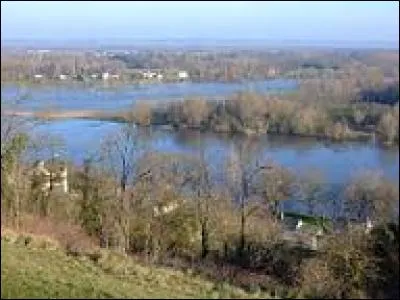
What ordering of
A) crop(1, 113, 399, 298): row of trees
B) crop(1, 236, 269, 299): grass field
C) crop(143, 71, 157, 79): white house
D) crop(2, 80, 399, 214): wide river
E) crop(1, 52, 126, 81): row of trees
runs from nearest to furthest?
crop(1, 236, 269, 299): grass field, crop(1, 52, 126, 81): row of trees, crop(1, 113, 399, 298): row of trees, crop(2, 80, 399, 214): wide river, crop(143, 71, 157, 79): white house

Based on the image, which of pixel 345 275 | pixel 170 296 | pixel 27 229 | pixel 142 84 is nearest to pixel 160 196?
pixel 345 275

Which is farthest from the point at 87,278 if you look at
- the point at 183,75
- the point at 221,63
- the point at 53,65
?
the point at 221,63

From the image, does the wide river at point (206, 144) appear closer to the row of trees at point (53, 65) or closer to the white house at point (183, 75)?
the row of trees at point (53, 65)

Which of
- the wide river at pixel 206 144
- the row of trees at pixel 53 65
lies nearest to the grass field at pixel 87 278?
the row of trees at pixel 53 65

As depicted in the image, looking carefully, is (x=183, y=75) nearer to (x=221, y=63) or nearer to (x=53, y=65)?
(x=221, y=63)

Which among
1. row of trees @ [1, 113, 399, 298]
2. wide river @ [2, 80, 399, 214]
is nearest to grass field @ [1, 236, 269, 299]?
row of trees @ [1, 113, 399, 298]

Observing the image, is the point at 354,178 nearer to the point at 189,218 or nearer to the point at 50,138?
the point at 189,218

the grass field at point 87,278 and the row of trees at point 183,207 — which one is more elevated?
the grass field at point 87,278

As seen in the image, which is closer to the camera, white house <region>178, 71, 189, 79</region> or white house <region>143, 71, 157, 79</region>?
white house <region>143, 71, 157, 79</region>

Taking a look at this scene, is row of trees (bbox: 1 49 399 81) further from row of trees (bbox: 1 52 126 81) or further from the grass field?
the grass field
